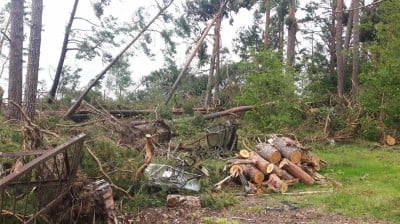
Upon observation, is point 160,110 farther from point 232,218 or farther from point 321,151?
point 232,218

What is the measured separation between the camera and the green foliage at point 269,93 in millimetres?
13857

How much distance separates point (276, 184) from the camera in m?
8.09

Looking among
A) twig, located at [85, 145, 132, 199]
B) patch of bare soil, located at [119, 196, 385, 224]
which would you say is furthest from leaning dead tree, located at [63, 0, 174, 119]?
patch of bare soil, located at [119, 196, 385, 224]

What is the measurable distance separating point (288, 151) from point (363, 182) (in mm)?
1433

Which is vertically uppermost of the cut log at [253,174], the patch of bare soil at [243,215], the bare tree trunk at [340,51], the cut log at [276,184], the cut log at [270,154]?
the bare tree trunk at [340,51]

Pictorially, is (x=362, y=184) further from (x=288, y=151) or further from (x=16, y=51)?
(x=16, y=51)

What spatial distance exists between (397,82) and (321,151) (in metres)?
3.43

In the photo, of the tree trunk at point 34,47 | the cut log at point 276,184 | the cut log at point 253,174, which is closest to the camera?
the cut log at point 276,184

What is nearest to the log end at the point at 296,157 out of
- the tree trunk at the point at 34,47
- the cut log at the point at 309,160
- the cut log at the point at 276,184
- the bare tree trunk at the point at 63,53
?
the cut log at the point at 309,160

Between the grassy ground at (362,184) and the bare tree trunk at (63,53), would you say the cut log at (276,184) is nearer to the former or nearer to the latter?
the grassy ground at (362,184)

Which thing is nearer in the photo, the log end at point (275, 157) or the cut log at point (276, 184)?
the cut log at point (276, 184)

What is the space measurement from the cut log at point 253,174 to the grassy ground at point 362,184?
0.62 metres

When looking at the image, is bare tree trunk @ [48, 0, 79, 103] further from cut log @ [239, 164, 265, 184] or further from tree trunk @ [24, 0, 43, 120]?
cut log @ [239, 164, 265, 184]

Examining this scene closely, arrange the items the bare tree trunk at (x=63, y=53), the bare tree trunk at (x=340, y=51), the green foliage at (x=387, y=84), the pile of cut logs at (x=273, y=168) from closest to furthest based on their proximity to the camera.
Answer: the pile of cut logs at (x=273, y=168) < the green foliage at (x=387, y=84) < the bare tree trunk at (x=63, y=53) < the bare tree trunk at (x=340, y=51)
